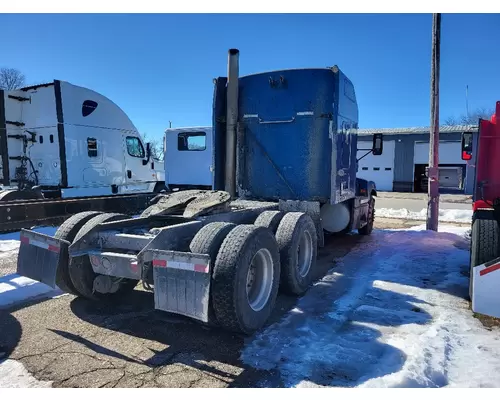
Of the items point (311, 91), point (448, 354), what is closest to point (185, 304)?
point (448, 354)

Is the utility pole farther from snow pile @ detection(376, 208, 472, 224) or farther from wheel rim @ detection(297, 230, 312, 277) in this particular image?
wheel rim @ detection(297, 230, 312, 277)

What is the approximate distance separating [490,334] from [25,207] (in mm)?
6405

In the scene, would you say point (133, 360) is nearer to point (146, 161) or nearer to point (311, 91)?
point (311, 91)

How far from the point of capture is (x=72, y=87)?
10492 millimetres

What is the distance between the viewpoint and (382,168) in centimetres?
3167

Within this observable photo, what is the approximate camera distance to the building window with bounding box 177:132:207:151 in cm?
1505

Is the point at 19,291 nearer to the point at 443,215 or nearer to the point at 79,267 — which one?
the point at 79,267

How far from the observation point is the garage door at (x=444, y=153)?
28641mm

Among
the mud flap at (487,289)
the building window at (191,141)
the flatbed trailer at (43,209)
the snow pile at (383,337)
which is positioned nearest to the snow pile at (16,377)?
the snow pile at (383,337)

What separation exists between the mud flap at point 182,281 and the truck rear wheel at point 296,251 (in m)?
1.82

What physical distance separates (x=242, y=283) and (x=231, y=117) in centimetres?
401

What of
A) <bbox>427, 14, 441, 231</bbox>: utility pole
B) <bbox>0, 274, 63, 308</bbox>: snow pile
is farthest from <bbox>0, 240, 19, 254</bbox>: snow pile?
<bbox>427, 14, 441, 231</bbox>: utility pole

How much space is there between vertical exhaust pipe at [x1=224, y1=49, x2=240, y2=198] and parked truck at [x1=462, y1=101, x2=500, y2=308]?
3.89 metres

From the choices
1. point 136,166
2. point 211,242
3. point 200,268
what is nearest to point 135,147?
point 136,166
